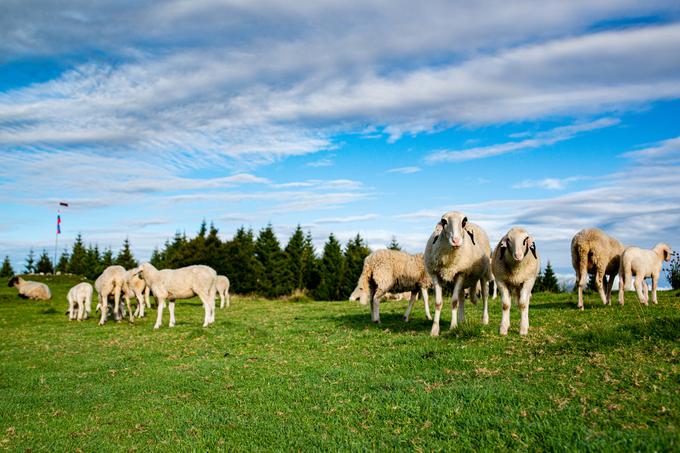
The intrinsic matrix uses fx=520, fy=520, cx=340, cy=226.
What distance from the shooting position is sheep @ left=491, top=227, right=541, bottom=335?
40.1 feet

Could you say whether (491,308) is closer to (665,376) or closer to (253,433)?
(665,376)

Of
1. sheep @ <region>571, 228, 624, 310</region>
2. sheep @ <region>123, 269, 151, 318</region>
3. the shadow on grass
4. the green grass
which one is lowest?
the green grass

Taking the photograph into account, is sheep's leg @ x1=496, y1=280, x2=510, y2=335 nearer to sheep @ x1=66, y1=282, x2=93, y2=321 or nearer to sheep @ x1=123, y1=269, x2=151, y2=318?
sheep @ x1=123, y1=269, x2=151, y2=318

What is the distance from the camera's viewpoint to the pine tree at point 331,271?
226 ft

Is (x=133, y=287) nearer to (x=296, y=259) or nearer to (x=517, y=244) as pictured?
(x=517, y=244)

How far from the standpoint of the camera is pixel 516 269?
12.6 meters

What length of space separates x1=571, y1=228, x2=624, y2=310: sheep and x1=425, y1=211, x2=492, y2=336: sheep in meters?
5.91

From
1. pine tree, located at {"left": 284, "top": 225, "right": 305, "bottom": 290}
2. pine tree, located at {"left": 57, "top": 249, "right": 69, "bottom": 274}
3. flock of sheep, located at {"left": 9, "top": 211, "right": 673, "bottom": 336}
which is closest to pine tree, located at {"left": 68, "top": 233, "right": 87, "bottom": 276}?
pine tree, located at {"left": 57, "top": 249, "right": 69, "bottom": 274}

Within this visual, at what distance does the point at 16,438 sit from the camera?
8.45 m

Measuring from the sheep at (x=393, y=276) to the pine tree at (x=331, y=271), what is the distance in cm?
4895

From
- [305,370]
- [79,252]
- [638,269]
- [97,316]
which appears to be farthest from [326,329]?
[79,252]

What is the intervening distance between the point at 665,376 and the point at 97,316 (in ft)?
101

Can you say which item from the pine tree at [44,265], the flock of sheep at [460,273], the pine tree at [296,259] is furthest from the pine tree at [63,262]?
the flock of sheep at [460,273]

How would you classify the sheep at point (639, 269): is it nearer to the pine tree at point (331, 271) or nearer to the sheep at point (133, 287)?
the sheep at point (133, 287)
